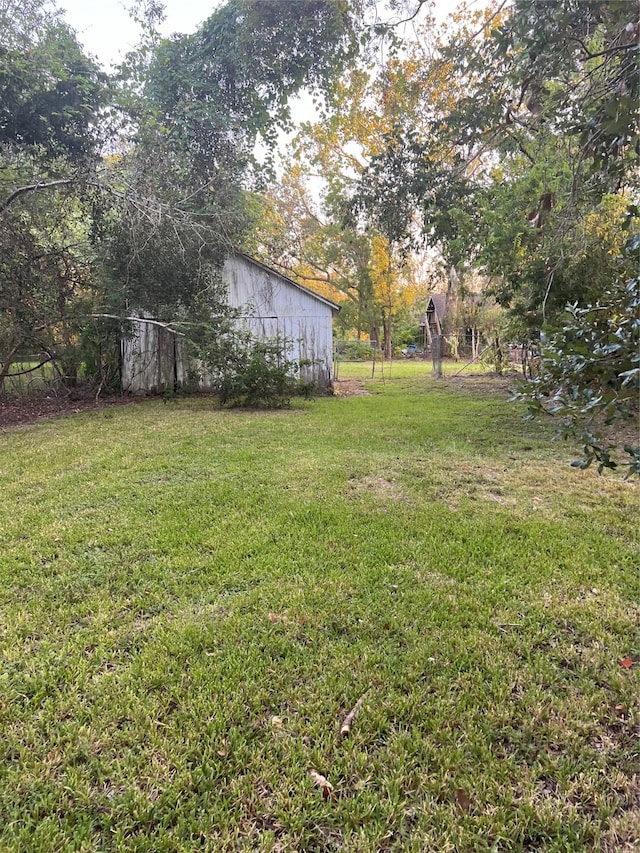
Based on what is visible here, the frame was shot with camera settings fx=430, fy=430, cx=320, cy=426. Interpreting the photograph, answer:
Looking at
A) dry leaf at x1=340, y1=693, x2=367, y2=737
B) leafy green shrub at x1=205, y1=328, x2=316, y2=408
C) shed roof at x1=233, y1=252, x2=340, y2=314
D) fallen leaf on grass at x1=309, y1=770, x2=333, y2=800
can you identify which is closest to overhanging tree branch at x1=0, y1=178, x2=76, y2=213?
leafy green shrub at x1=205, y1=328, x2=316, y2=408

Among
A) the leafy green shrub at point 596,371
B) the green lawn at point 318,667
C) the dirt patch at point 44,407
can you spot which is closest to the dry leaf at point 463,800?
the green lawn at point 318,667

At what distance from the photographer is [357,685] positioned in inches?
66.7

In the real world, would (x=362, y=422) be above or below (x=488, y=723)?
above

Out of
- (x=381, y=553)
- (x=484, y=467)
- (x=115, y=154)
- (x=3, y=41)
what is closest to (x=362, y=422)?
(x=484, y=467)

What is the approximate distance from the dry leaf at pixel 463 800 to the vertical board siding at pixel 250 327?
31.0 ft

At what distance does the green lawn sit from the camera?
1.24 m

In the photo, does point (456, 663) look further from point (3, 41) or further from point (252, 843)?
point (3, 41)

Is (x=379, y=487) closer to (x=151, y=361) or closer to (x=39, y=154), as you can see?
(x=39, y=154)

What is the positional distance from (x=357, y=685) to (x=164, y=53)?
1299cm

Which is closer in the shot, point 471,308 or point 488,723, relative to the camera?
point 488,723

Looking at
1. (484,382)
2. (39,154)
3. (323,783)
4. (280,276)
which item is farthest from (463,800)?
(484,382)

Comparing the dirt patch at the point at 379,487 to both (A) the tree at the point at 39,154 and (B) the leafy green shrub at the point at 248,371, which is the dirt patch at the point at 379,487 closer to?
(B) the leafy green shrub at the point at 248,371

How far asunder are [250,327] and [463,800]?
33.8ft

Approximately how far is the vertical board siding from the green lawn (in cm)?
715
